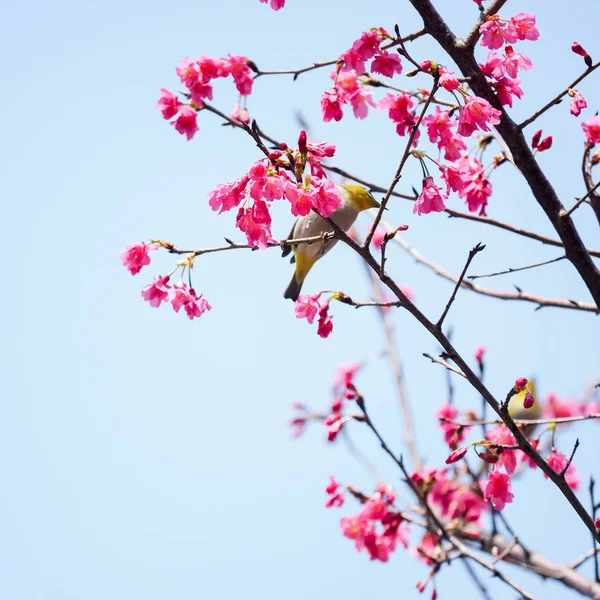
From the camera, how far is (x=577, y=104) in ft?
9.37

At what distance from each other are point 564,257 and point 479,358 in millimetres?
761

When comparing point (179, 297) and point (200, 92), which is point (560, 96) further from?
point (179, 297)

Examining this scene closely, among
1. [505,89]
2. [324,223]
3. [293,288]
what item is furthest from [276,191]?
[293,288]

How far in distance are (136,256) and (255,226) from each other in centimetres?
67

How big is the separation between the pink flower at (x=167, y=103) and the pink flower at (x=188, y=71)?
16 centimetres

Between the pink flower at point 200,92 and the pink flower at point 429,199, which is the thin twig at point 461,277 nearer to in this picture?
the pink flower at point 429,199

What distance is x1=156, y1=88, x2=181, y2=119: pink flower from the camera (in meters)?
2.79

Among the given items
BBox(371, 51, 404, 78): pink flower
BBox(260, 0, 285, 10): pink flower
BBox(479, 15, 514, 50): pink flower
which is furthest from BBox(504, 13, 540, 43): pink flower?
BBox(260, 0, 285, 10): pink flower

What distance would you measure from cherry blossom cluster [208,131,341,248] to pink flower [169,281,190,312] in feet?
1.59

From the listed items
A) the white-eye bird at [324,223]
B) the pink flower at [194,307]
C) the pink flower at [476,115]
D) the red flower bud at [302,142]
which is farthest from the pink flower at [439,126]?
the white-eye bird at [324,223]

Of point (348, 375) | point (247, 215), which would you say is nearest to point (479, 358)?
point (247, 215)

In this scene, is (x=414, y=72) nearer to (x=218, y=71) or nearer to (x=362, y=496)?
(x=218, y=71)

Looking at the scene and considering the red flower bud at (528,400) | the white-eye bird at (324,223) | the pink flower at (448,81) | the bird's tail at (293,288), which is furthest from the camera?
the bird's tail at (293,288)

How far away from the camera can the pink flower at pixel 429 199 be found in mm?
2623
